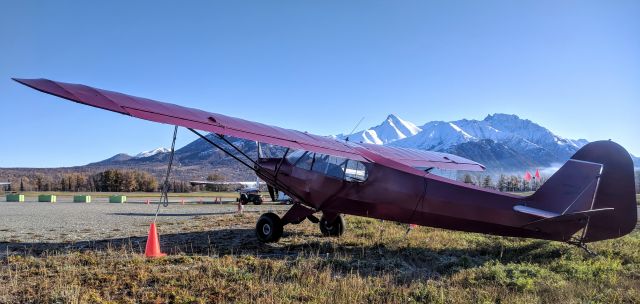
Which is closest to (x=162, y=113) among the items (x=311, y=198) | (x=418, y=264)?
(x=311, y=198)

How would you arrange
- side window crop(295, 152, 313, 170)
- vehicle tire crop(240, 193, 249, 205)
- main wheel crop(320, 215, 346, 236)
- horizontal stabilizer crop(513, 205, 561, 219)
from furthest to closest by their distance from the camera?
vehicle tire crop(240, 193, 249, 205) → main wheel crop(320, 215, 346, 236) → side window crop(295, 152, 313, 170) → horizontal stabilizer crop(513, 205, 561, 219)

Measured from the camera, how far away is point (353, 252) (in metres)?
8.40

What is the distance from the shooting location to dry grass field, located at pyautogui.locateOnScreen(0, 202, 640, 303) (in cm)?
491

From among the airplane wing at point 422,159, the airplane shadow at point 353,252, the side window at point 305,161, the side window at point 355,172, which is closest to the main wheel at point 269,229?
the airplane shadow at point 353,252

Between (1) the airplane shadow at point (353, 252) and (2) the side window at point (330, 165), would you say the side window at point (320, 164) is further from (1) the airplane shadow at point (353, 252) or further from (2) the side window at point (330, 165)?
(1) the airplane shadow at point (353, 252)

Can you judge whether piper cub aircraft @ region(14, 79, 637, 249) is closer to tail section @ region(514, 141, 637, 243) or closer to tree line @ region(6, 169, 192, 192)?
tail section @ region(514, 141, 637, 243)

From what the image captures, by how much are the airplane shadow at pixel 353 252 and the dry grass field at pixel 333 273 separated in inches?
0.8

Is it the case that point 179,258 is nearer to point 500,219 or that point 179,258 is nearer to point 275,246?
point 275,246

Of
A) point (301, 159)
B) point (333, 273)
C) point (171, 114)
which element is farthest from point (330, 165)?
point (171, 114)

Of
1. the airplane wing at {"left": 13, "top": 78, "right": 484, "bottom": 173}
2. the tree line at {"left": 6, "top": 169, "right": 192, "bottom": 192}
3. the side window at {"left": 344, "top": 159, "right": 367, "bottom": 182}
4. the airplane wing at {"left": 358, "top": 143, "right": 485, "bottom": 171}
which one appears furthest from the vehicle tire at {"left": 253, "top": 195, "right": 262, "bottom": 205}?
the tree line at {"left": 6, "top": 169, "right": 192, "bottom": 192}

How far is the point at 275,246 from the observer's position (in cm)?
920

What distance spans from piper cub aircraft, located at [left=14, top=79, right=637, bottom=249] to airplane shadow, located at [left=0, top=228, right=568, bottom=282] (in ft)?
1.72

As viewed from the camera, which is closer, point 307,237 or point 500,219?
point 500,219

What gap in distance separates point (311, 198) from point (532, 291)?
5.23m
